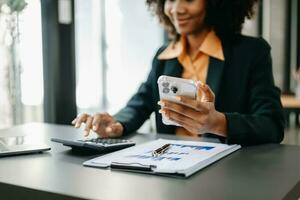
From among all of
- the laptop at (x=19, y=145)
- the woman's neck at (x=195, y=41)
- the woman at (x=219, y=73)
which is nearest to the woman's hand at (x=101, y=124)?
the woman at (x=219, y=73)

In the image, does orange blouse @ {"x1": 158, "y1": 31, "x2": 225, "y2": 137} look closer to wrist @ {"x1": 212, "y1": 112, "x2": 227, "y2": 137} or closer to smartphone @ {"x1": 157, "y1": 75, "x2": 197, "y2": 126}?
wrist @ {"x1": 212, "y1": 112, "x2": 227, "y2": 137}

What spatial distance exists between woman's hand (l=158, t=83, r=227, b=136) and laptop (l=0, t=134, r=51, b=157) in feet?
1.00

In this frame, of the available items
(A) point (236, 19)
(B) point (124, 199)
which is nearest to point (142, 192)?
(B) point (124, 199)

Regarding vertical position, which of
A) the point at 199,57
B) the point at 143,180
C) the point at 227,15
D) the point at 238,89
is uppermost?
the point at 227,15

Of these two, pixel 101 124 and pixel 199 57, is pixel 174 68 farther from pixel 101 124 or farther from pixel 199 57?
pixel 101 124

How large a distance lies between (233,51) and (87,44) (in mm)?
1773

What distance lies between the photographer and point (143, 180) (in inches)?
28.8

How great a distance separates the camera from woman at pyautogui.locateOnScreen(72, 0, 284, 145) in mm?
1125

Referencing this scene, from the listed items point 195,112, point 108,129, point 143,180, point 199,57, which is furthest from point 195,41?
point 143,180

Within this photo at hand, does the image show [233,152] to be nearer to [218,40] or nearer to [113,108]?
[218,40]

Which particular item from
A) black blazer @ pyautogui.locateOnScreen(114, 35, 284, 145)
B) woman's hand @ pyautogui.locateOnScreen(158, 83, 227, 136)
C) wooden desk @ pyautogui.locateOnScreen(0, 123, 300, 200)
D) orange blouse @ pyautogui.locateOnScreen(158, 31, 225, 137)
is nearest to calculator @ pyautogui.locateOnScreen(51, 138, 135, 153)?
wooden desk @ pyautogui.locateOnScreen(0, 123, 300, 200)

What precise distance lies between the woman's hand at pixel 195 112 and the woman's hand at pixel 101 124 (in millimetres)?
288

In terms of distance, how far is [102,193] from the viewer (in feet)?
2.15

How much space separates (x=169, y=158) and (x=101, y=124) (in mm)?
402
